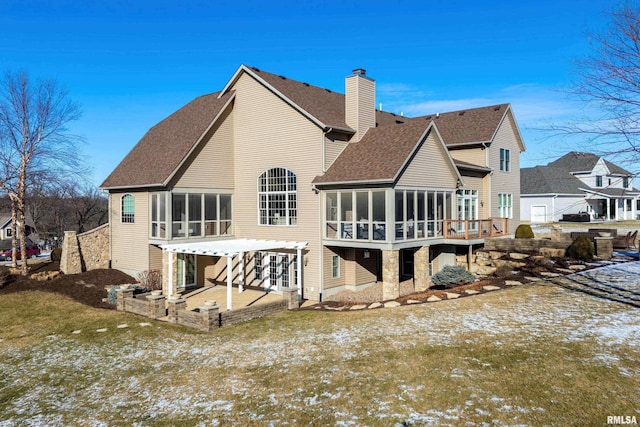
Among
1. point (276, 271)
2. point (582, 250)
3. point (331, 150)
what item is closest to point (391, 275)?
A: point (276, 271)

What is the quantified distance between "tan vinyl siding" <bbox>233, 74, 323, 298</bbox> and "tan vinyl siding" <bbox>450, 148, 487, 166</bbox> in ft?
35.9

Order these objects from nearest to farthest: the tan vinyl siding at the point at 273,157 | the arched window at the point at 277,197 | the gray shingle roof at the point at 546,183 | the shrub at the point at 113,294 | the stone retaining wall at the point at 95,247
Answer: the shrub at the point at 113,294, the tan vinyl siding at the point at 273,157, the arched window at the point at 277,197, the stone retaining wall at the point at 95,247, the gray shingle roof at the point at 546,183

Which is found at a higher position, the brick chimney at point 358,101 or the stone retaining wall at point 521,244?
the brick chimney at point 358,101

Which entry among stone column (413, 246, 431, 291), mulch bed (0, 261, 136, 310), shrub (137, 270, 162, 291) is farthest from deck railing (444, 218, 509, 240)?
mulch bed (0, 261, 136, 310)

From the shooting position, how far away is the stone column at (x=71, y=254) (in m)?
24.9

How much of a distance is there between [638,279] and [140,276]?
73.6 ft

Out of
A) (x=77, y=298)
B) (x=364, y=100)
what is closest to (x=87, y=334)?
(x=77, y=298)

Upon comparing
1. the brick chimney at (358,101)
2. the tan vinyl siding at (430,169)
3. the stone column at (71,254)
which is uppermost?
the brick chimney at (358,101)

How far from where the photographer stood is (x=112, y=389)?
35.0ft

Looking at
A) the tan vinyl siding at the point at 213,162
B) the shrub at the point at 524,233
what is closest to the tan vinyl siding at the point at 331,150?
the tan vinyl siding at the point at 213,162

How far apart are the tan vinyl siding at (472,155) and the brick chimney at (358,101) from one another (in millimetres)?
7953

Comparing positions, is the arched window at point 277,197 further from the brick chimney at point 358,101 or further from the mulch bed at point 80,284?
the mulch bed at point 80,284

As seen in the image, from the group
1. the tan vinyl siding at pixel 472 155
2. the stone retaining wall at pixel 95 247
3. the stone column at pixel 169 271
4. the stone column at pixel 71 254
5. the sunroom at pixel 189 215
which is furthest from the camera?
the tan vinyl siding at pixel 472 155

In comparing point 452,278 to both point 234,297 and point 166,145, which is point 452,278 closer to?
point 234,297
